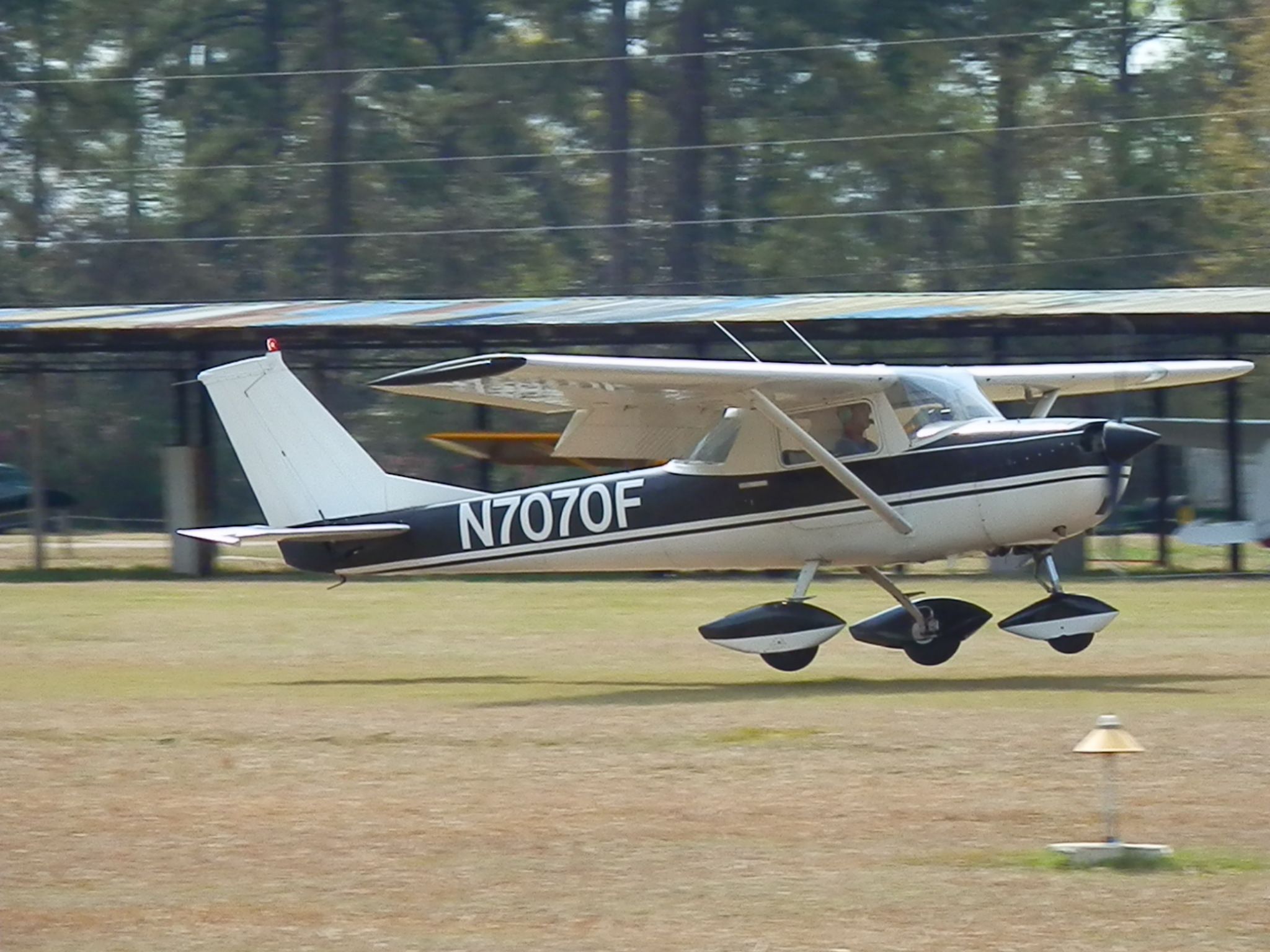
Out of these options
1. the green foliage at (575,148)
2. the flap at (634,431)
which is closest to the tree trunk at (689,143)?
the green foliage at (575,148)

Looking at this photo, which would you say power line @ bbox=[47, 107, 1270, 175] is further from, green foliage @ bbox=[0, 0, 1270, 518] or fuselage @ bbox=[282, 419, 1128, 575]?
fuselage @ bbox=[282, 419, 1128, 575]

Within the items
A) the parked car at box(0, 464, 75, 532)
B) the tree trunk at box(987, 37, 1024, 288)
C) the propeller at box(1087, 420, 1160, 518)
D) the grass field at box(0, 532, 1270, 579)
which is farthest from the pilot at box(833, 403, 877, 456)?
the tree trunk at box(987, 37, 1024, 288)

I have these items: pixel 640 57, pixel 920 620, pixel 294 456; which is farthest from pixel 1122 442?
pixel 640 57

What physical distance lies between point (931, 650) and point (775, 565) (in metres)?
1.26

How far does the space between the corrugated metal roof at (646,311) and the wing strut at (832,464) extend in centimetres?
1147

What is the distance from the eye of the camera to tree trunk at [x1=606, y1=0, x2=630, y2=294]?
162ft

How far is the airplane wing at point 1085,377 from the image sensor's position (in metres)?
15.1

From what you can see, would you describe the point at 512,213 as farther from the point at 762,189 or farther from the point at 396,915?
the point at 396,915

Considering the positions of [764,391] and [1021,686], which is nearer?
[1021,686]

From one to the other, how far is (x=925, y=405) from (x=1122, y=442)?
1.43 meters

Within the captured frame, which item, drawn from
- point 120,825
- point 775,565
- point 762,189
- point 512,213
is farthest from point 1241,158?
point 120,825

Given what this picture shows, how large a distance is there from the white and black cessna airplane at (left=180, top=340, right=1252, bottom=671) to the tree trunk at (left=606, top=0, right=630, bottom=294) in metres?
34.2

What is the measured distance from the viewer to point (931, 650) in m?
13.9

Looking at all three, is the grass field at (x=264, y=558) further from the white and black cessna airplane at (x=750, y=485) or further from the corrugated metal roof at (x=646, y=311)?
the white and black cessna airplane at (x=750, y=485)
